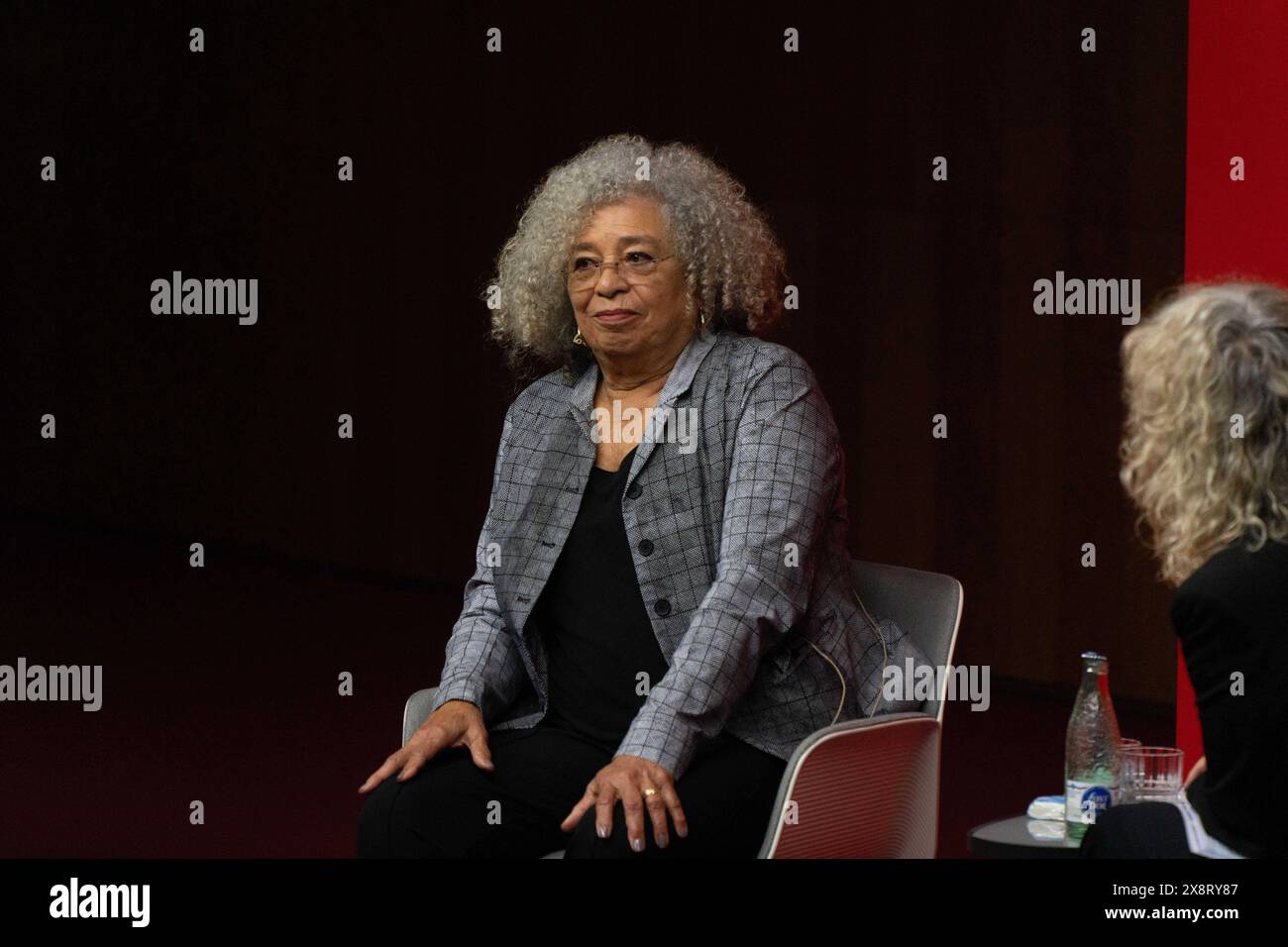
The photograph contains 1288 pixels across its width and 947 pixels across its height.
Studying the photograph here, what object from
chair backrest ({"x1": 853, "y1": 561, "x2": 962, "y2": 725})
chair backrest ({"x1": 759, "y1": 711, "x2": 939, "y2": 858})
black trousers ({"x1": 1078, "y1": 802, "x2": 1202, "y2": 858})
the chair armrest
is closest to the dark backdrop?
the chair armrest

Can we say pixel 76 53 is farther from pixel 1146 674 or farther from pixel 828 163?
pixel 1146 674

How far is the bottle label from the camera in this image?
2.22 metres

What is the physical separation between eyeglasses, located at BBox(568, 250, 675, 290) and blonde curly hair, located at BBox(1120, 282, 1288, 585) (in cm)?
99

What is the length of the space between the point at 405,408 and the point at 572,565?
6.07 m

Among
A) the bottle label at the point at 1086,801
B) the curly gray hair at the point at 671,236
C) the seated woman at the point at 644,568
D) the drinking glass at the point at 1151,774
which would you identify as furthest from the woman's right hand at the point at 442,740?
the drinking glass at the point at 1151,774

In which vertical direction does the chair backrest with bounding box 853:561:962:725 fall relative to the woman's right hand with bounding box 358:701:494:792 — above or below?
above

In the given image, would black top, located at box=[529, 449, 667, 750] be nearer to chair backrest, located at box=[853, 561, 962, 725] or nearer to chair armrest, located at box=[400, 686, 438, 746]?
chair armrest, located at box=[400, 686, 438, 746]

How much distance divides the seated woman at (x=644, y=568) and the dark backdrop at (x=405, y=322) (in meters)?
1.88

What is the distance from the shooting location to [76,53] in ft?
34.5

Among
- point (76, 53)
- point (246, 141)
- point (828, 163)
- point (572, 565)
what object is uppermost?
point (76, 53)

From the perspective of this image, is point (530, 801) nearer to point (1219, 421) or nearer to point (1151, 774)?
point (1151, 774)

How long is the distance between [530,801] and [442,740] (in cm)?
→ 18
